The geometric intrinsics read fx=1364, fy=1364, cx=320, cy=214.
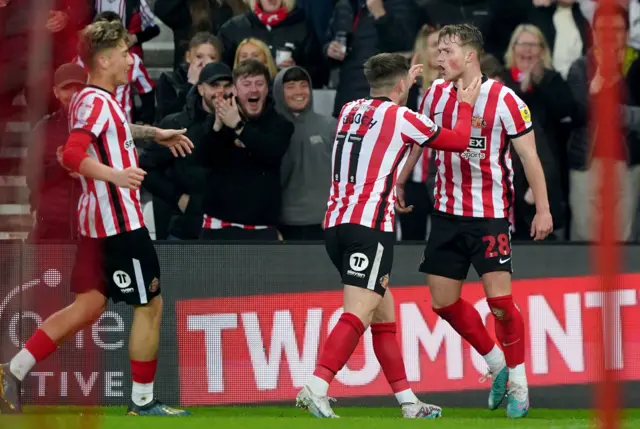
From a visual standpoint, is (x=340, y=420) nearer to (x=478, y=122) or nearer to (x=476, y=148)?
(x=476, y=148)

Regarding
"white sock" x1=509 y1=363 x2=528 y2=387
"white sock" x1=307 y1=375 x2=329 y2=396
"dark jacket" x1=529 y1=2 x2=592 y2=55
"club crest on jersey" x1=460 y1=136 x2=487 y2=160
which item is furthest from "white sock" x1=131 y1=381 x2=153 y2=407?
"dark jacket" x1=529 y1=2 x2=592 y2=55

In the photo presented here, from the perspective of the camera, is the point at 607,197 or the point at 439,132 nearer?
the point at 607,197

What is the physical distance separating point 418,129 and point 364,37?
3.21m

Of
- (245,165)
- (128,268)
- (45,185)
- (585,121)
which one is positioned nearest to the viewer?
(45,185)

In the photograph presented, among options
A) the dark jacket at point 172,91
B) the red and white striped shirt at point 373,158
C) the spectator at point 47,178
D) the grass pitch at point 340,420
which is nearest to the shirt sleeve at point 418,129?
the red and white striped shirt at point 373,158

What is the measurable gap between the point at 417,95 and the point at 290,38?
3.81 ft

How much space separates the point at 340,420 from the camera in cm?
712

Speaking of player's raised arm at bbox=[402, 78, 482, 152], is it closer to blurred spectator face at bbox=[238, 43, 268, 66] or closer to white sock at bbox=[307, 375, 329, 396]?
white sock at bbox=[307, 375, 329, 396]

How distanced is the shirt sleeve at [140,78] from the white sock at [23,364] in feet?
11.0

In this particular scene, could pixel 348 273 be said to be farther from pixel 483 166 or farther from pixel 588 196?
pixel 588 196

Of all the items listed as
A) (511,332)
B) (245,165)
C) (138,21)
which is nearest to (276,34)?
(138,21)

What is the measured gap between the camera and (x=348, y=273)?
7.25 meters

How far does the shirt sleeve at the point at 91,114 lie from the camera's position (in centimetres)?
721

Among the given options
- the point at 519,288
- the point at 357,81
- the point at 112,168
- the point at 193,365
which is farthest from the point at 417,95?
the point at 112,168
